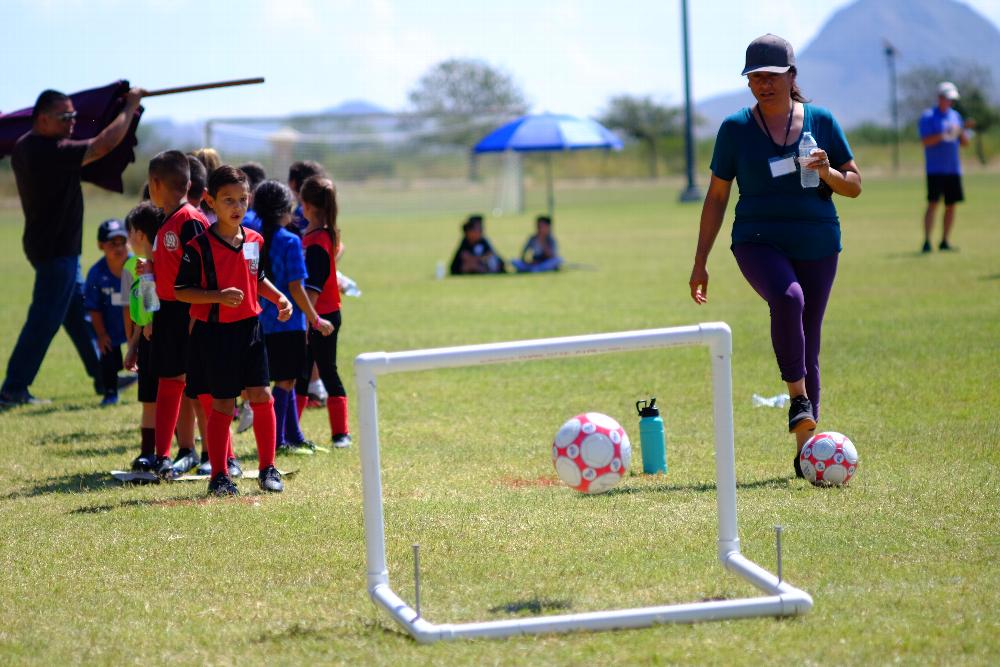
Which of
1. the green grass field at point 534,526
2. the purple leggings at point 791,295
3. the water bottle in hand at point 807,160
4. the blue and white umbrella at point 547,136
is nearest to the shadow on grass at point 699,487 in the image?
the green grass field at point 534,526

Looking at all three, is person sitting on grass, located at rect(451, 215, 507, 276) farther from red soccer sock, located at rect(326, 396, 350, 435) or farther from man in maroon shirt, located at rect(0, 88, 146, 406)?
red soccer sock, located at rect(326, 396, 350, 435)

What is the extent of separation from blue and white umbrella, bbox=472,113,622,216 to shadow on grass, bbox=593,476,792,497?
1470 centimetres

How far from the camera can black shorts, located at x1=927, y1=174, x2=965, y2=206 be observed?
1875cm

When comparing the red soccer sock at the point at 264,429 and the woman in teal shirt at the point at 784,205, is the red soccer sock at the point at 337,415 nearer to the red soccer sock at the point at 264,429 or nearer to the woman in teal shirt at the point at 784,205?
the red soccer sock at the point at 264,429

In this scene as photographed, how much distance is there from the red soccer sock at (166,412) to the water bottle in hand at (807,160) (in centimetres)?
372

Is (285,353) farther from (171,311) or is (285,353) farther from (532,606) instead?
(532,606)

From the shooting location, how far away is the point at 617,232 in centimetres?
3036

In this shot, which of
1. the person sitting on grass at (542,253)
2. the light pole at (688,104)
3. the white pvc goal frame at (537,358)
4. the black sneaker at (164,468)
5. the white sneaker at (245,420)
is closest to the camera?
the white pvc goal frame at (537,358)

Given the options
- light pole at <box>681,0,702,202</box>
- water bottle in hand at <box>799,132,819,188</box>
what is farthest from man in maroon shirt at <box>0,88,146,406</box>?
light pole at <box>681,0,702,202</box>

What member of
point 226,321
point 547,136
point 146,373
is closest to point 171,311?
point 146,373

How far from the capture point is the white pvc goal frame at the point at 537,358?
4098 mm

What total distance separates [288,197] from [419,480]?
2042mm

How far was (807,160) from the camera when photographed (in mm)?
6039

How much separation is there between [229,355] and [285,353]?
1.21 meters
